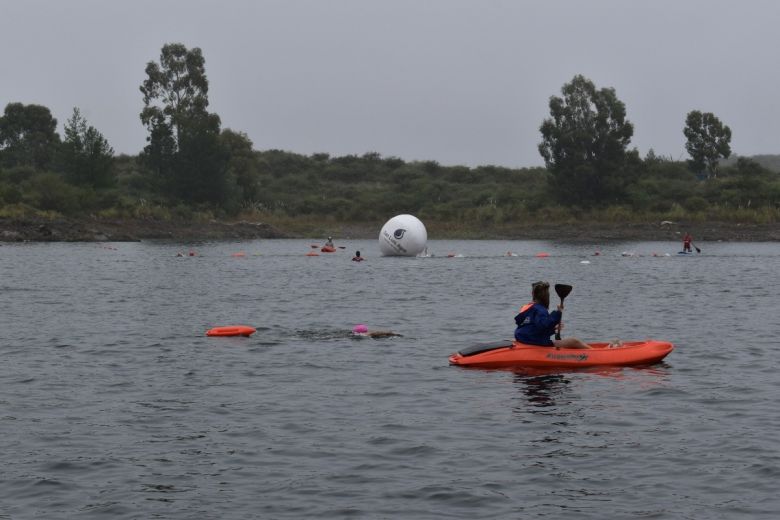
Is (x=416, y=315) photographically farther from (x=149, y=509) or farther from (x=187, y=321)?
(x=149, y=509)

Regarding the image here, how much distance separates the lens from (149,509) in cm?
1186

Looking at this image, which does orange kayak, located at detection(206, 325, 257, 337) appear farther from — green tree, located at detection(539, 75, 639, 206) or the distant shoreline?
green tree, located at detection(539, 75, 639, 206)

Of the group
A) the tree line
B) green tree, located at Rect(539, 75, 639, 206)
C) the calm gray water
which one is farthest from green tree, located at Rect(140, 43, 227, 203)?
the calm gray water

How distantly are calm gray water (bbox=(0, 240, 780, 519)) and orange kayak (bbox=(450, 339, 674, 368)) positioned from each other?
1.15 feet

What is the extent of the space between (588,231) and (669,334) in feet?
227

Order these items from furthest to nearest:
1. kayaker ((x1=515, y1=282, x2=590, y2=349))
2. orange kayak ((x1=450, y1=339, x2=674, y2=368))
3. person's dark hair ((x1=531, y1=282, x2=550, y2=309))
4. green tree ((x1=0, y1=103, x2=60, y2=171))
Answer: green tree ((x1=0, y1=103, x2=60, y2=171)) < orange kayak ((x1=450, y1=339, x2=674, y2=368)) < kayaker ((x1=515, y1=282, x2=590, y2=349)) < person's dark hair ((x1=531, y1=282, x2=550, y2=309))

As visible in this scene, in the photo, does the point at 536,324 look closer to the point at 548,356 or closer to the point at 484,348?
the point at 548,356

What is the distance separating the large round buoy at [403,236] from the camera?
63.3 metres

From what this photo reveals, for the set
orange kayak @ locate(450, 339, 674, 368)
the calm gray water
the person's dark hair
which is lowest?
the calm gray water

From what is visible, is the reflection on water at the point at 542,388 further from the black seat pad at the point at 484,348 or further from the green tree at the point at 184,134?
the green tree at the point at 184,134

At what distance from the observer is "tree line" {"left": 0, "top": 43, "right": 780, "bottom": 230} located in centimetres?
9881

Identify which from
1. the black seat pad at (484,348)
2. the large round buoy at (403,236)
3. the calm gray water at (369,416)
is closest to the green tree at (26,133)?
the large round buoy at (403,236)

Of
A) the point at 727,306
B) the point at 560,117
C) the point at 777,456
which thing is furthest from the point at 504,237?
the point at 777,456

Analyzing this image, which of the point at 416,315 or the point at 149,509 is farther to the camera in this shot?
the point at 416,315
